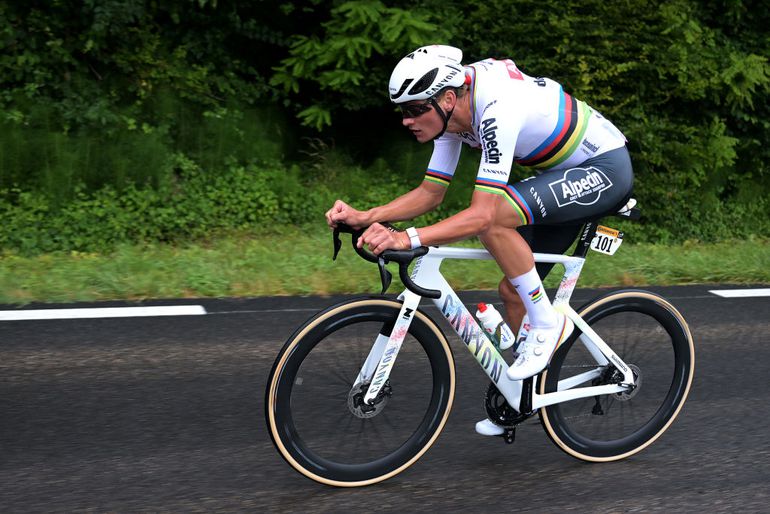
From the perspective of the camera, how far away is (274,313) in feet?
21.5

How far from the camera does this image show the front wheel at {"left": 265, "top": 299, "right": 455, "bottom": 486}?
12.3 feet

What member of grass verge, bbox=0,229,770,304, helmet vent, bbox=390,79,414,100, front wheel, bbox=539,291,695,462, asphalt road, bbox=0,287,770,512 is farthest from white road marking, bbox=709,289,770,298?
helmet vent, bbox=390,79,414,100

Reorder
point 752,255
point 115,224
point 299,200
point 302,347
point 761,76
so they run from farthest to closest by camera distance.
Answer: point 761,76 < point 299,200 < point 115,224 < point 752,255 < point 302,347

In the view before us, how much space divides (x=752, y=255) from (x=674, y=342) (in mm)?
5027

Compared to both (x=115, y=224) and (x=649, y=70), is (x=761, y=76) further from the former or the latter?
(x=115, y=224)

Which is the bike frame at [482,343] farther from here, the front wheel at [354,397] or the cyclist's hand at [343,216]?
the cyclist's hand at [343,216]

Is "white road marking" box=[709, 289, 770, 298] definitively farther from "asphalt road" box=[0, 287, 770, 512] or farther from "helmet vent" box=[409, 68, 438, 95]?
"helmet vent" box=[409, 68, 438, 95]

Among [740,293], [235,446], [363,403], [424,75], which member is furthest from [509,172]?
[740,293]

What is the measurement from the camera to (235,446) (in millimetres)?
4363

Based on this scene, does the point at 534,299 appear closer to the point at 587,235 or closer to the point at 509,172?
the point at 587,235

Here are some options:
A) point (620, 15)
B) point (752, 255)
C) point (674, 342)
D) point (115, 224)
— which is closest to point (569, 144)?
point (674, 342)

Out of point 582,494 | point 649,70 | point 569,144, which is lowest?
point 582,494

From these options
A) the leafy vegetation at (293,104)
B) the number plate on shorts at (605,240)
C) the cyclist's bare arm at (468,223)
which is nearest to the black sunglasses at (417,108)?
the cyclist's bare arm at (468,223)

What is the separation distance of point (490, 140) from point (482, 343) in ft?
2.86
